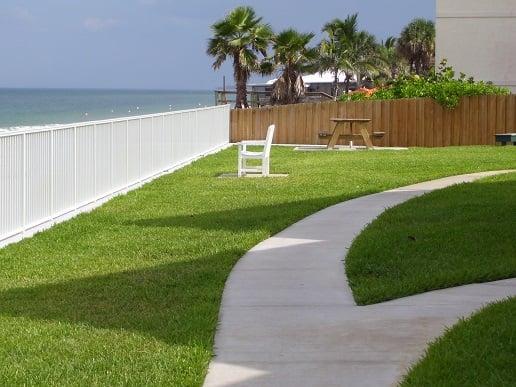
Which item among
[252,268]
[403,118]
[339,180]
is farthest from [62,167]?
[403,118]

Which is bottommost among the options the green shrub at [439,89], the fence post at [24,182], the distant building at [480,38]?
the fence post at [24,182]

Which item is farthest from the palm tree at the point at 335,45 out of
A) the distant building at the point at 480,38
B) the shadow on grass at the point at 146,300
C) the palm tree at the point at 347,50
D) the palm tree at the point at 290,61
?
the shadow on grass at the point at 146,300

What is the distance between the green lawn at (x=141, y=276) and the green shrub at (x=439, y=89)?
11.7m

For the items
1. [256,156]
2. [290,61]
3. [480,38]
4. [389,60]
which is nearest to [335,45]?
[389,60]

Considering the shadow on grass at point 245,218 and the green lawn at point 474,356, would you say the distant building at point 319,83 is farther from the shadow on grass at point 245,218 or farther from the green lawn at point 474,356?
the green lawn at point 474,356

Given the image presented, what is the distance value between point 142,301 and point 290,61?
157 feet

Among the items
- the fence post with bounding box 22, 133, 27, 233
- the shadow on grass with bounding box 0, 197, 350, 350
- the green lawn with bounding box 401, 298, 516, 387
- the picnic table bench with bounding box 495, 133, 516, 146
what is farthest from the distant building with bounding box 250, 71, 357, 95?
the green lawn with bounding box 401, 298, 516, 387

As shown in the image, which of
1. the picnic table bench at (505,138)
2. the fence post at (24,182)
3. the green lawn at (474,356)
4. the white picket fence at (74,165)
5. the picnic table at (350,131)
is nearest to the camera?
the green lawn at (474,356)

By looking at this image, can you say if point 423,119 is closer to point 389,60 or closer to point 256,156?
point 256,156

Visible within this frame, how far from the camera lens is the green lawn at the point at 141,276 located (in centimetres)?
703

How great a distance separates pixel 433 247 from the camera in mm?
11430

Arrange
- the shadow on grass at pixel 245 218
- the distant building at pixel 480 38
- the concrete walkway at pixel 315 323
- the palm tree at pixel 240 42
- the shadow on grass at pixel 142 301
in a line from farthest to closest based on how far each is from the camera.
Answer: the palm tree at pixel 240 42 → the distant building at pixel 480 38 → the shadow on grass at pixel 245 218 → the shadow on grass at pixel 142 301 → the concrete walkway at pixel 315 323

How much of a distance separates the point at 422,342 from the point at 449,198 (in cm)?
870

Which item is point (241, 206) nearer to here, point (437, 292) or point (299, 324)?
point (437, 292)
